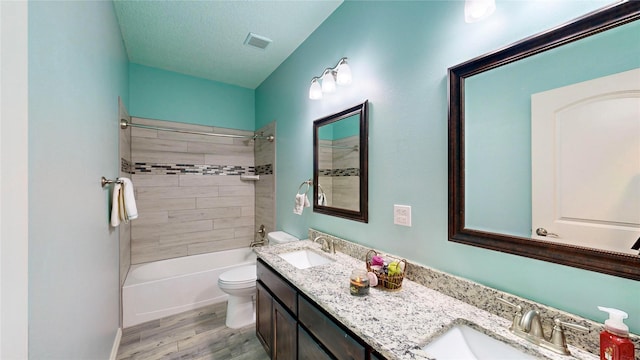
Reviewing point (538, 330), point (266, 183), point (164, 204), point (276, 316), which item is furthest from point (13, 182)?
point (164, 204)

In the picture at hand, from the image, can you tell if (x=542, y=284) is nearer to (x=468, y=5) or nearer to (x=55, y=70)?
(x=468, y=5)

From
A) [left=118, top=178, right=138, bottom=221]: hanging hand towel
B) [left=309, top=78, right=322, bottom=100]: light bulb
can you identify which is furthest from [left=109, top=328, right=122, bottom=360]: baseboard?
[left=309, top=78, right=322, bottom=100]: light bulb

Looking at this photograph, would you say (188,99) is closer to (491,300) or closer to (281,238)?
(281,238)

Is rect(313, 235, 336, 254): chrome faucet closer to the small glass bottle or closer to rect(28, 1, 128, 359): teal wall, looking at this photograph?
the small glass bottle

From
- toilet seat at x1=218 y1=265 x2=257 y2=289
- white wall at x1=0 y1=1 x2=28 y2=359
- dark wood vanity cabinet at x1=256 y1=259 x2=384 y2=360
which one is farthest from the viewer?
toilet seat at x1=218 y1=265 x2=257 y2=289

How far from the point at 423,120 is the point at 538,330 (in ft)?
3.04

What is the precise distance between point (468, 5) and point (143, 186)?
129 inches

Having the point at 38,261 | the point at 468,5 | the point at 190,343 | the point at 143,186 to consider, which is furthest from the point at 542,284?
the point at 143,186

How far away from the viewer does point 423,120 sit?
48.6 inches

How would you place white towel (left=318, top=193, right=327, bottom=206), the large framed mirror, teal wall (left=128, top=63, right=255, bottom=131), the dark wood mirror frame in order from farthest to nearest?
1. teal wall (left=128, top=63, right=255, bottom=131)
2. white towel (left=318, top=193, right=327, bottom=206)
3. the large framed mirror
4. the dark wood mirror frame

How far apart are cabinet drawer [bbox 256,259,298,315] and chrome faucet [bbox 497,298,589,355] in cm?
92

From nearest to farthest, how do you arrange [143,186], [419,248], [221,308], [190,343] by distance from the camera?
[419,248], [190,343], [221,308], [143,186]

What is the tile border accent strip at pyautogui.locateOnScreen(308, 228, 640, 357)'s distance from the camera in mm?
722

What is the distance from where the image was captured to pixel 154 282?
7.61 ft
